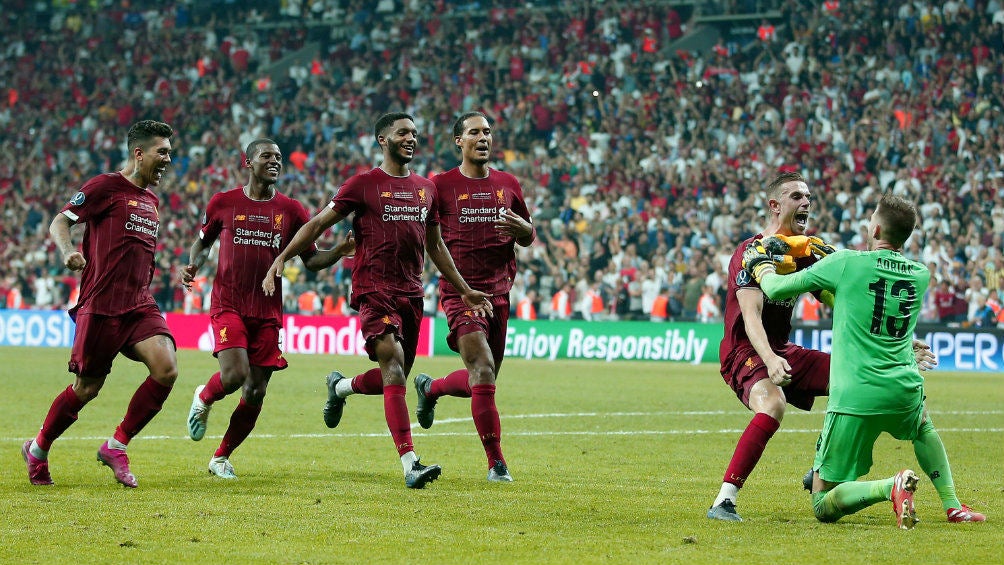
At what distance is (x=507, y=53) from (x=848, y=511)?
3240 centimetres

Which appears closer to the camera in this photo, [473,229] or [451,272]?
[451,272]

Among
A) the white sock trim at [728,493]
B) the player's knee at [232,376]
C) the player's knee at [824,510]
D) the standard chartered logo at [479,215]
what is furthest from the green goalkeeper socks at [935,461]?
the player's knee at [232,376]

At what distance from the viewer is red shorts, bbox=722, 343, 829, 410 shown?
8039mm

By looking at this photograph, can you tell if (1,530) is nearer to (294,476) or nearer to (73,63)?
(294,476)

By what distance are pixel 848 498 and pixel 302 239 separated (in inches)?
170

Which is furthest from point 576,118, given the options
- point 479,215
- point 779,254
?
point 779,254

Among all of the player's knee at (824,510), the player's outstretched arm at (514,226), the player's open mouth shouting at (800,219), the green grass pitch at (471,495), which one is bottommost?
the green grass pitch at (471,495)

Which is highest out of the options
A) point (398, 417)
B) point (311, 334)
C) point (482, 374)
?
point (482, 374)

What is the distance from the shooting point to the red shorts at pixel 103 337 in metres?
9.10

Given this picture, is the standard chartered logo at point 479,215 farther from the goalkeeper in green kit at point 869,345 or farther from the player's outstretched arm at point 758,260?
the goalkeeper in green kit at point 869,345

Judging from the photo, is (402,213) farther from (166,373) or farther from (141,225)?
(166,373)

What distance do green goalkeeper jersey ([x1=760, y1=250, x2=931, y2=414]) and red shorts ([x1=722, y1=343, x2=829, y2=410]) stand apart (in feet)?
2.79

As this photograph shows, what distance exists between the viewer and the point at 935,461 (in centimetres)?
750

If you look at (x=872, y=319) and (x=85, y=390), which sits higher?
(x=872, y=319)
